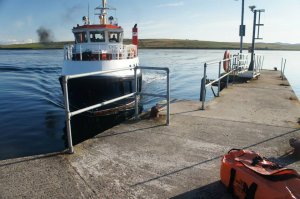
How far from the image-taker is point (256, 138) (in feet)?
16.5

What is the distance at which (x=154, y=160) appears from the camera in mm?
4051

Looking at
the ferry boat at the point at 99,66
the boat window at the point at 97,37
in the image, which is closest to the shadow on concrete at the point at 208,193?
the ferry boat at the point at 99,66

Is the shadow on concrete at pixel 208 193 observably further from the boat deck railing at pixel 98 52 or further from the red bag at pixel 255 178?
the boat deck railing at pixel 98 52

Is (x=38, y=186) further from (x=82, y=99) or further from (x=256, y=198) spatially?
(x=82, y=99)

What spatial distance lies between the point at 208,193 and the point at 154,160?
3.40 feet

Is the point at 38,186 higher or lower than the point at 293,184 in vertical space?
lower

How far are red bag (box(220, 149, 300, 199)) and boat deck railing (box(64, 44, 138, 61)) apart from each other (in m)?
9.18

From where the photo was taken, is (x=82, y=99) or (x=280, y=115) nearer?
(x=280, y=115)

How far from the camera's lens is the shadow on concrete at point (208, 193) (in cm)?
316

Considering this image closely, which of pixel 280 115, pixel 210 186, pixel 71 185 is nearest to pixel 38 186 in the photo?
pixel 71 185

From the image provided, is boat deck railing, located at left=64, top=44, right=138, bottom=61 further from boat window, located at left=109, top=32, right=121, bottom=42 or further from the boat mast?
the boat mast

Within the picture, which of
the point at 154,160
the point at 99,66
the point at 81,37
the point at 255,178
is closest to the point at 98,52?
the point at 99,66

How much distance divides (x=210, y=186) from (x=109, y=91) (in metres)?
8.52

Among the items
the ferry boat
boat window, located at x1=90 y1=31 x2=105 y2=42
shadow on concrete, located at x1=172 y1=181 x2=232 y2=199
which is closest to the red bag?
shadow on concrete, located at x1=172 y1=181 x2=232 y2=199
